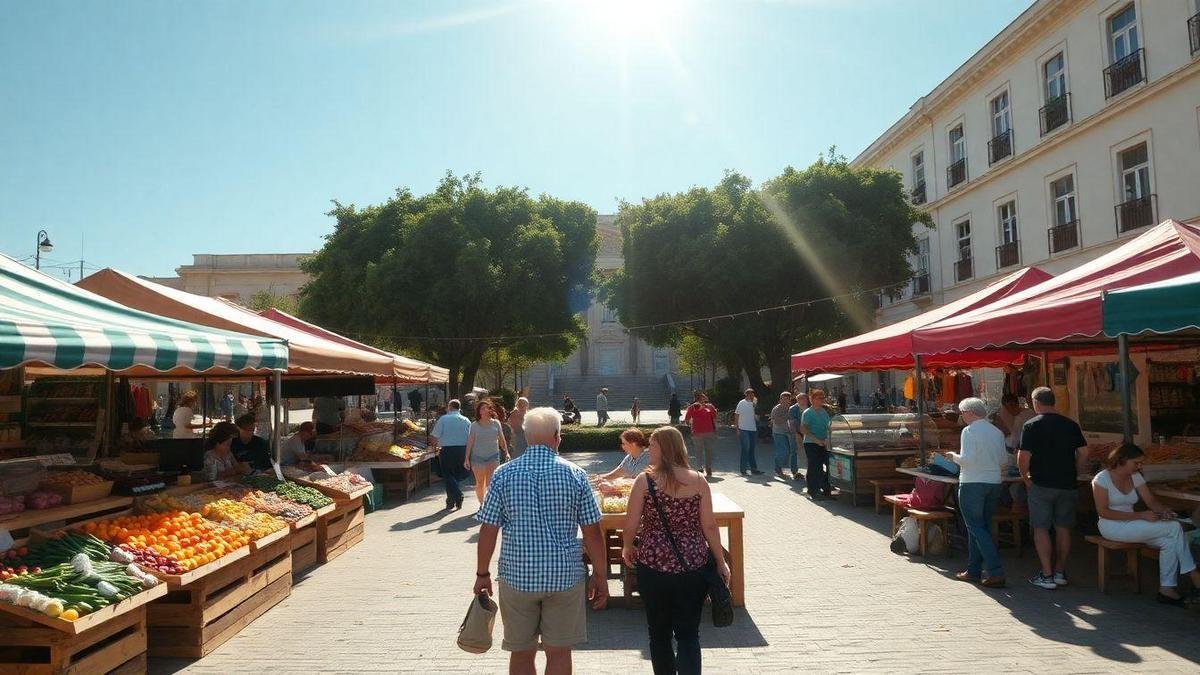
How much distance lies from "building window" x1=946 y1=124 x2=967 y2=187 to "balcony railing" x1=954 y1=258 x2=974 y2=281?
2.89 metres

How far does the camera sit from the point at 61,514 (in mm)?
5867

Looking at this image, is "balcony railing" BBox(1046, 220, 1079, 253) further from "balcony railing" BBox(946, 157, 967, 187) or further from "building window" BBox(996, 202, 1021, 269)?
"balcony railing" BBox(946, 157, 967, 187)

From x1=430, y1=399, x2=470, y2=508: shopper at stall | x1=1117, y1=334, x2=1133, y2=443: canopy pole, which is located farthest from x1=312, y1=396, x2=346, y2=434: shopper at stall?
x1=1117, y1=334, x2=1133, y2=443: canopy pole

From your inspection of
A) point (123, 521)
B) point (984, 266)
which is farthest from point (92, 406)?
point (984, 266)

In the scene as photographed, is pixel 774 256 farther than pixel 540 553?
Yes

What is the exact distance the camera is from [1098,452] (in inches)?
374

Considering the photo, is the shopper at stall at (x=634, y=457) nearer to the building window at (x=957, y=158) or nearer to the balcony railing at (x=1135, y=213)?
the balcony railing at (x=1135, y=213)

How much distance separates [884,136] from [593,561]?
111 feet

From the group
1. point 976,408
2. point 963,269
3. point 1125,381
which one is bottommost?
point 976,408

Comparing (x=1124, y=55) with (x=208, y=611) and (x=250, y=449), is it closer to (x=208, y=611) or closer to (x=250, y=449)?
(x=250, y=449)

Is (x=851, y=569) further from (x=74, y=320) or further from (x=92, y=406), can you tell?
(x=92, y=406)

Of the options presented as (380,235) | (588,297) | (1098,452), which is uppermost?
(380,235)

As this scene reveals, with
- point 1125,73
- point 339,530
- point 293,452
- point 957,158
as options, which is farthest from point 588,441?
point 957,158

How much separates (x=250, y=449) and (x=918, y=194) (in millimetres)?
28655
